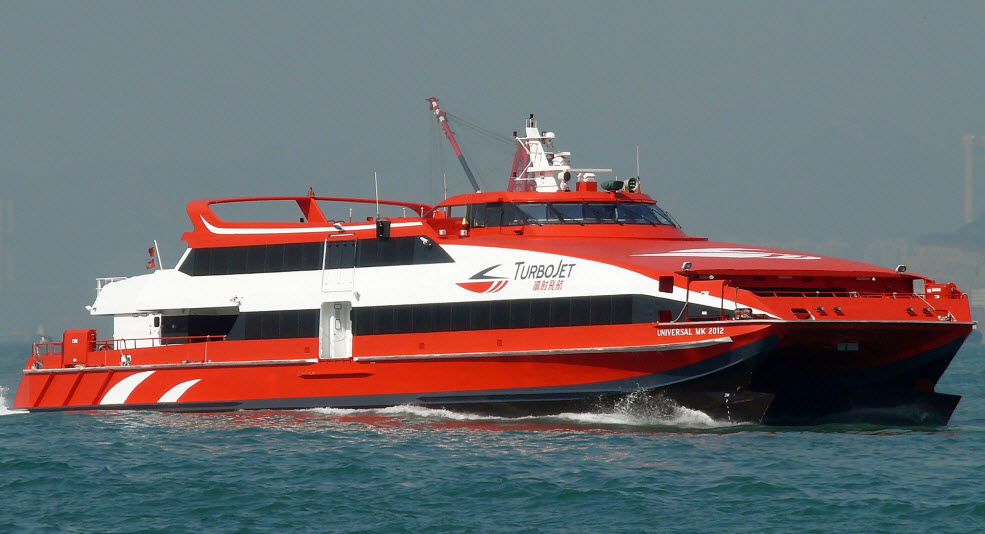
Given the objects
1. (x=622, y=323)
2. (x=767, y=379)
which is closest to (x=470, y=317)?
(x=622, y=323)

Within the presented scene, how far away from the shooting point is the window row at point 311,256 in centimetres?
2217

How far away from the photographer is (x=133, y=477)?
16797 mm

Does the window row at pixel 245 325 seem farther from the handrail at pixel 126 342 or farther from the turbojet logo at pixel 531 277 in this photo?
the turbojet logo at pixel 531 277

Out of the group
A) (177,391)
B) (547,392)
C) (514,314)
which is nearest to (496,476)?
(547,392)

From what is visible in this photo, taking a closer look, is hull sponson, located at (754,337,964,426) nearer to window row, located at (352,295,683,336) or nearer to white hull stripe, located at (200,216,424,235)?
window row, located at (352,295,683,336)

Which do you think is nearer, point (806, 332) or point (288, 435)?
point (806, 332)

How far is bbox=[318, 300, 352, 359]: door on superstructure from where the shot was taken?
22.9m

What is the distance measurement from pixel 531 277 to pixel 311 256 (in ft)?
15.0

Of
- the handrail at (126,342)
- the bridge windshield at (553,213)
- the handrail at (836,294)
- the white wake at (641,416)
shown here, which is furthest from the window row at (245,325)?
the handrail at (836,294)

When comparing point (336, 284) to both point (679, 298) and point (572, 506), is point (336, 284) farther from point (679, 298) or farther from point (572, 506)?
point (572, 506)

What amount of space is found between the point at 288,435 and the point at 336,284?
357 cm

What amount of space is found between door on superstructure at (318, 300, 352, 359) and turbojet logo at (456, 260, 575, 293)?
2.58m

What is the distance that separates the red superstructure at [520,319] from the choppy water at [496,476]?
0.66 meters

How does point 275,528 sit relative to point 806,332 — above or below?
below
